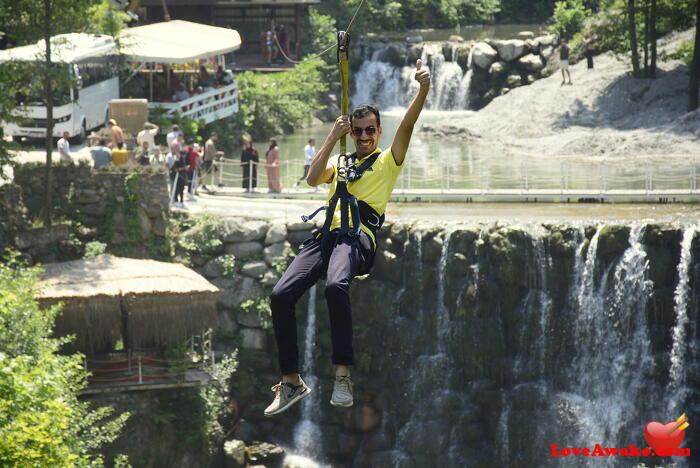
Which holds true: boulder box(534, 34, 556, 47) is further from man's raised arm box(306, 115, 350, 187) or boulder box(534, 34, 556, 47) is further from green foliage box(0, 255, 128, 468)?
man's raised arm box(306, 115, 350, 187)

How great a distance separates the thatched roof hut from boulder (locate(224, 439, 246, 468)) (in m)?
3.04

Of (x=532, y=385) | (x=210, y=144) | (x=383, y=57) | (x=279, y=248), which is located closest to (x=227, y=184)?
(x=210, y=144)

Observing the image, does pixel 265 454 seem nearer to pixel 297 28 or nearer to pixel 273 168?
pixel 273 168

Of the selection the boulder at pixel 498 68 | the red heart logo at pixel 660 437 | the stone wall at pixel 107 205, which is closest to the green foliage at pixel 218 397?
the stone wall at pixel 107 205

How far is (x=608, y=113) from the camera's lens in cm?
4700

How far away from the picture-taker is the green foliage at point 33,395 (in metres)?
18.5

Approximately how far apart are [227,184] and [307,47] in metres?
23.7

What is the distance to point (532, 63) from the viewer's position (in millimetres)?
55062

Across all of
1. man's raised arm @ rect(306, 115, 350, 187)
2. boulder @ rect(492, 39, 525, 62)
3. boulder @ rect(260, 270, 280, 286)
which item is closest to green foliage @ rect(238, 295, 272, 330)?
boulder @ rect(260, 270, 280, 286)

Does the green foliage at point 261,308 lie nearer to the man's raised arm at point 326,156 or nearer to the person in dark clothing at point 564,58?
the man's raised arm at point 326,156

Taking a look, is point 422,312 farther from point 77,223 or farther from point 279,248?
point 77,223

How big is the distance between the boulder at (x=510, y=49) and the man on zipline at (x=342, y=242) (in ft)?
149

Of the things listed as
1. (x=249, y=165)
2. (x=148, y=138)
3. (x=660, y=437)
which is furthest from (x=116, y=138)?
(x=660, y=437)

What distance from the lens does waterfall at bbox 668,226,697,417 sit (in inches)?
1171
